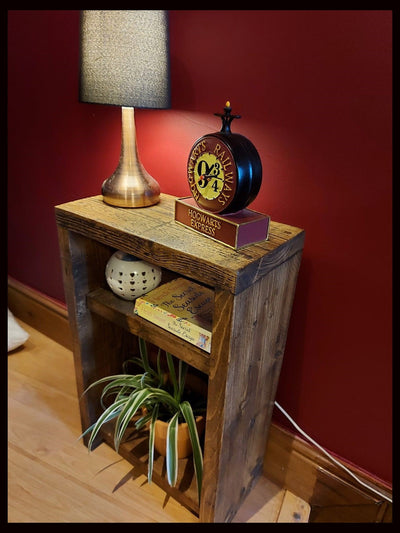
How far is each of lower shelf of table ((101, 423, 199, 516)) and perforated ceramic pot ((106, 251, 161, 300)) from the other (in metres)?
0.55

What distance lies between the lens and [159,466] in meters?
1.26

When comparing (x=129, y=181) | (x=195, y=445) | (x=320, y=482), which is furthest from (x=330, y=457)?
(x=129, y=181)

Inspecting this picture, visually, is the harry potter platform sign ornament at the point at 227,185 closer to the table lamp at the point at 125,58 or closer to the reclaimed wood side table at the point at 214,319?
the reclaimed wood side table at the point at 214,319

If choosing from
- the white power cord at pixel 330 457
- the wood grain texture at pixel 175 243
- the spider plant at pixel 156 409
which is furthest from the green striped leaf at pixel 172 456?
the wood grain texture at pixel 175 243

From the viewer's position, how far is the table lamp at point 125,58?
2.92ft

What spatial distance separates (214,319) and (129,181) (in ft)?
1.52

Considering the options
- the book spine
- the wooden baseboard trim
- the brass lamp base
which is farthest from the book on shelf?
the wooden baseboard trim

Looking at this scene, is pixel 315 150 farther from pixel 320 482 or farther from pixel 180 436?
pixel 320 482

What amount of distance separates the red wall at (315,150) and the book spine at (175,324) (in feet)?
1.16

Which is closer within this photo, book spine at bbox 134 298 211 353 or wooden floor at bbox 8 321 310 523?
book spine at bbox 134 298 211 353

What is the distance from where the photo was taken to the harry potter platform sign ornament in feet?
2.81

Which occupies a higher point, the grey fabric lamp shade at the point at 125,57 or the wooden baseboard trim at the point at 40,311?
the grey fabric lamp shade at the point at 125,57

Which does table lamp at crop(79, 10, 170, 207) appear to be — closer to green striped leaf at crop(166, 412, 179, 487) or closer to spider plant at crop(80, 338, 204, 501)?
spider plant at crop(80, 338, 204, 501)

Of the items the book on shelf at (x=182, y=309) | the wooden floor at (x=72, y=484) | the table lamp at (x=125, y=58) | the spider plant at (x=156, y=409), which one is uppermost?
the table lamp at (x=125, y=58)
